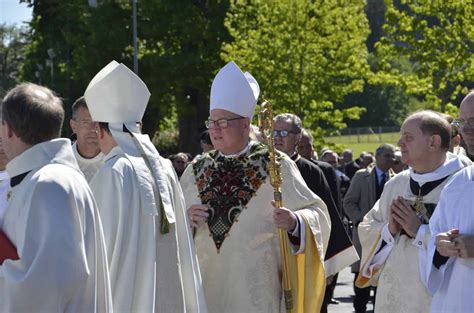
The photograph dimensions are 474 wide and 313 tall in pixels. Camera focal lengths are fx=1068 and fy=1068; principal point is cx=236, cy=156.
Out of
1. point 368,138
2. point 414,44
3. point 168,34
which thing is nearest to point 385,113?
point 368,138

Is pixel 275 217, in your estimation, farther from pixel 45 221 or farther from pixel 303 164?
pixel 45 221

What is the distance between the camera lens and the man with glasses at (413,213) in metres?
6.35

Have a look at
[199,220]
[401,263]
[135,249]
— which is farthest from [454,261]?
[199,220]

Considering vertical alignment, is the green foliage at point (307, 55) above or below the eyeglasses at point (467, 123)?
below

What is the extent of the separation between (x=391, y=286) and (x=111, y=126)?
1967 millimetres

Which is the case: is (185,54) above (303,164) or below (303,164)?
below

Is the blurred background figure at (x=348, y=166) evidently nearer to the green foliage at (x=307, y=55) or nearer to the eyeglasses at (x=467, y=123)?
the green foliage at (x=307, y=55)

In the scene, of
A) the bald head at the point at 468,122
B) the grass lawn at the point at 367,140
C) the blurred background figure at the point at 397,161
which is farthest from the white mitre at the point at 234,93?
the grass lawn at the point at 367,140

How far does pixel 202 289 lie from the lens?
630 centimetres

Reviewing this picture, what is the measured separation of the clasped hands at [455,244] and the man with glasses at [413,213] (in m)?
0.83

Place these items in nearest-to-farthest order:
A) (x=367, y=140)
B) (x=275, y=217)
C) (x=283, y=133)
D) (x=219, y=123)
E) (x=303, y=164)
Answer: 1. (x=275, y=217)
2. (x=219, y=123)
3. (x=283, y=133)
4. (x=303, y=164)
5. (x=367, y=140)

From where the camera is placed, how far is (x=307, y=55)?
29.2m

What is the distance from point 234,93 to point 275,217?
92 cm

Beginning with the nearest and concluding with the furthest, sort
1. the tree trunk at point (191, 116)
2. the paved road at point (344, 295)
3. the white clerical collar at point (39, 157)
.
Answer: the white clerical collar at point (39, 157), the paved road at point (344, 295), the tree trunk at point (191, 116)
